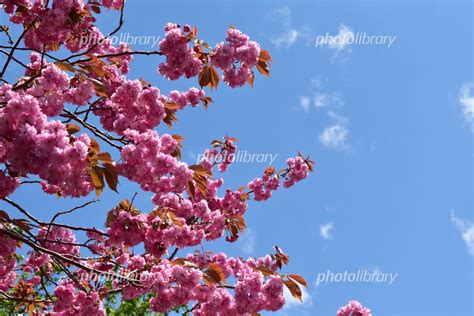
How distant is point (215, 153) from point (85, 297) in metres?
4.38

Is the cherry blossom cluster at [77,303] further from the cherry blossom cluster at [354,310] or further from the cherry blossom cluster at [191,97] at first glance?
the cherry blossom cluster at [191,97]

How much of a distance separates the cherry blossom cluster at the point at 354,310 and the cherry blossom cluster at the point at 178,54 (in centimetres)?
297

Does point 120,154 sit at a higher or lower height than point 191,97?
lower

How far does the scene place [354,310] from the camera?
5.12 meters

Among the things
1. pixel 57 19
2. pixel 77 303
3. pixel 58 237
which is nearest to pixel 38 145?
pixel 57 19

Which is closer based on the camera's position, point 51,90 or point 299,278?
point 51,90

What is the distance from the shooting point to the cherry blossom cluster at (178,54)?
4465 millimetres

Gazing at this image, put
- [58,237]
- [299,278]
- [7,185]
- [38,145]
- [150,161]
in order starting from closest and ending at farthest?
[38,145] < [7,185] < [150,161] < [299,278] < [58,237]

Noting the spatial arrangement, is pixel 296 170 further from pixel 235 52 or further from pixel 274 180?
pixel 235 52

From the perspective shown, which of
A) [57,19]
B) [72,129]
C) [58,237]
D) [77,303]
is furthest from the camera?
[58,237]

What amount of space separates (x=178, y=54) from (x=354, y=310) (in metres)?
3.25

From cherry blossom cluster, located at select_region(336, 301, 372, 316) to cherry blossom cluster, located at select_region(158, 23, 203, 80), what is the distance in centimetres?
297

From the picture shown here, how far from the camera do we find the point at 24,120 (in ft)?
9.56

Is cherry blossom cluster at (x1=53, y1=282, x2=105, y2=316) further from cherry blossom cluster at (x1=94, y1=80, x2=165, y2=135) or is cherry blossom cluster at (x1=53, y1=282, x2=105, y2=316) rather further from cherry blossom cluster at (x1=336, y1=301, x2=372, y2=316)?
cherry blossom cluster at (x1=336, y1=301, x2=372, y2=316)
